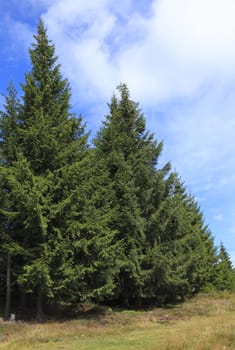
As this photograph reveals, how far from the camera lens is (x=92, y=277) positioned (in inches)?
666

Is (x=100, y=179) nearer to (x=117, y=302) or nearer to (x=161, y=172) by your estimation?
(x=161, y=172)

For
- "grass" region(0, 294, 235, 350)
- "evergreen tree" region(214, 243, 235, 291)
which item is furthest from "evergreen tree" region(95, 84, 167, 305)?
"evergreen tree" region(214, 243, 235, 291)

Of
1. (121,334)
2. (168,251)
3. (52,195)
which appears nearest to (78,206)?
(52,195)

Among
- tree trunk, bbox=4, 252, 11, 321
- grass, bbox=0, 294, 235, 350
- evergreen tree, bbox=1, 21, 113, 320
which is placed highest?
evergreen tree, bbox=1, 21, 113, 320

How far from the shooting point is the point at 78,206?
55.3ft

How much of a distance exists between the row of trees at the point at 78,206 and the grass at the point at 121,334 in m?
1.60

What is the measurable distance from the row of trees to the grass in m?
1.60

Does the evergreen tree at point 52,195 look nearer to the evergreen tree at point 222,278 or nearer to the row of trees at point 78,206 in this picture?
the row of trees at point 78,206

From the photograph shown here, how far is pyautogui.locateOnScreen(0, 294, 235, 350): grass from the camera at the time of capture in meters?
8.88

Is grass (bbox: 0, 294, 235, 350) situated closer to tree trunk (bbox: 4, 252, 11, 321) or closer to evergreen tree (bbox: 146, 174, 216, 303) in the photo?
tree trunk (bbox: 4, 252, 11, 321)

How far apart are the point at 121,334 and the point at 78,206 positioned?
6525mm

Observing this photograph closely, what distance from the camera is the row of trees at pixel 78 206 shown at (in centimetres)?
1495

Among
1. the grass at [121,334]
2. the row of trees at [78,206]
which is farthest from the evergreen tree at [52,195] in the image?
the grass at [121,334]

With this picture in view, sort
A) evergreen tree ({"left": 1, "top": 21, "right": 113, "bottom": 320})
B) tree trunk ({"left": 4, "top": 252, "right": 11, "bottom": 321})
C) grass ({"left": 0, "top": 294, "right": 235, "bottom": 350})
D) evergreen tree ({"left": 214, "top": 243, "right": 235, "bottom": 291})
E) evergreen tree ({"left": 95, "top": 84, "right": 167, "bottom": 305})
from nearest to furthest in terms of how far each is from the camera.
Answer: grass ({"left": 0, "top": 294, "right": 235, "bottom": 350})
evergreen tree ({"left": 1, "top": 21, "right": 113, "bottom": 320})
tree trunk ({"left": 4, "top": 252, "right": 11, "bottom": 321})
evergreen tree ({"left": 95, "top": 84, "right": 167, "bottom": 305})
evergreen tree ({"left": 214, "top": 243, "right": 235, "bottom": 291})
